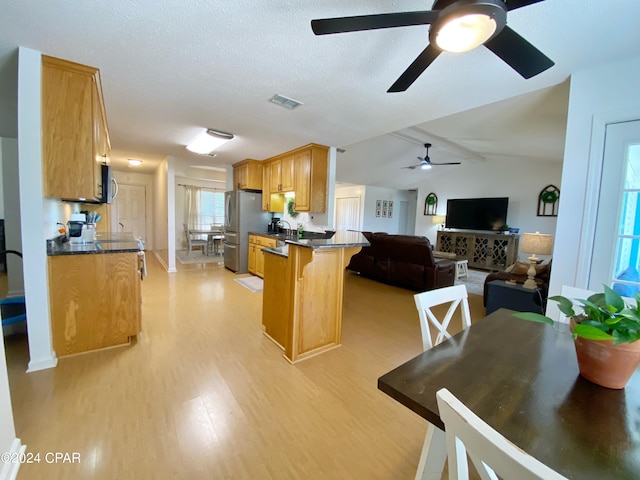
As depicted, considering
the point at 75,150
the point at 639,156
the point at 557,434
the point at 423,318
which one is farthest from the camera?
the point at 75,150

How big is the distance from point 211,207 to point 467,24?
838 cm

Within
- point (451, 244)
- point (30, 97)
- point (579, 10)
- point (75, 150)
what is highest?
point (579, 10)

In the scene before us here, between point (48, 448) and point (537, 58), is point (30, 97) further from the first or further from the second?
point (537, 58)

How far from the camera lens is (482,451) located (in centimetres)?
46

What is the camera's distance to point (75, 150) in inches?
79.7

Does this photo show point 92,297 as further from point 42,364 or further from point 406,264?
point 406,264

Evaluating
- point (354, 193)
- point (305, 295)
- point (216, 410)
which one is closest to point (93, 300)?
point (216, 410)

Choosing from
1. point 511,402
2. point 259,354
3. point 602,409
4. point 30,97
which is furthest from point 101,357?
point 602,409

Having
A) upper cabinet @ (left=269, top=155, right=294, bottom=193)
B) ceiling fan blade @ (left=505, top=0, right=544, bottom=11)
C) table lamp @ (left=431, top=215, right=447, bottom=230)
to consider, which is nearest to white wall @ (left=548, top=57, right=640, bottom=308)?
ceiling fan blade @ (left=505, top=0, right=544, bottom=11)

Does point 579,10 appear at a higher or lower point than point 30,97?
higher

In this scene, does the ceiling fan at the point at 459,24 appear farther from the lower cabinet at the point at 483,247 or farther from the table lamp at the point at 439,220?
the table lamp at the point at 439,220

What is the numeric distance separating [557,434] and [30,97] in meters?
3.23

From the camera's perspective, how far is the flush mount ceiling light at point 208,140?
3432mm

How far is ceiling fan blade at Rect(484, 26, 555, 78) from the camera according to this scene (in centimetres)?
122
